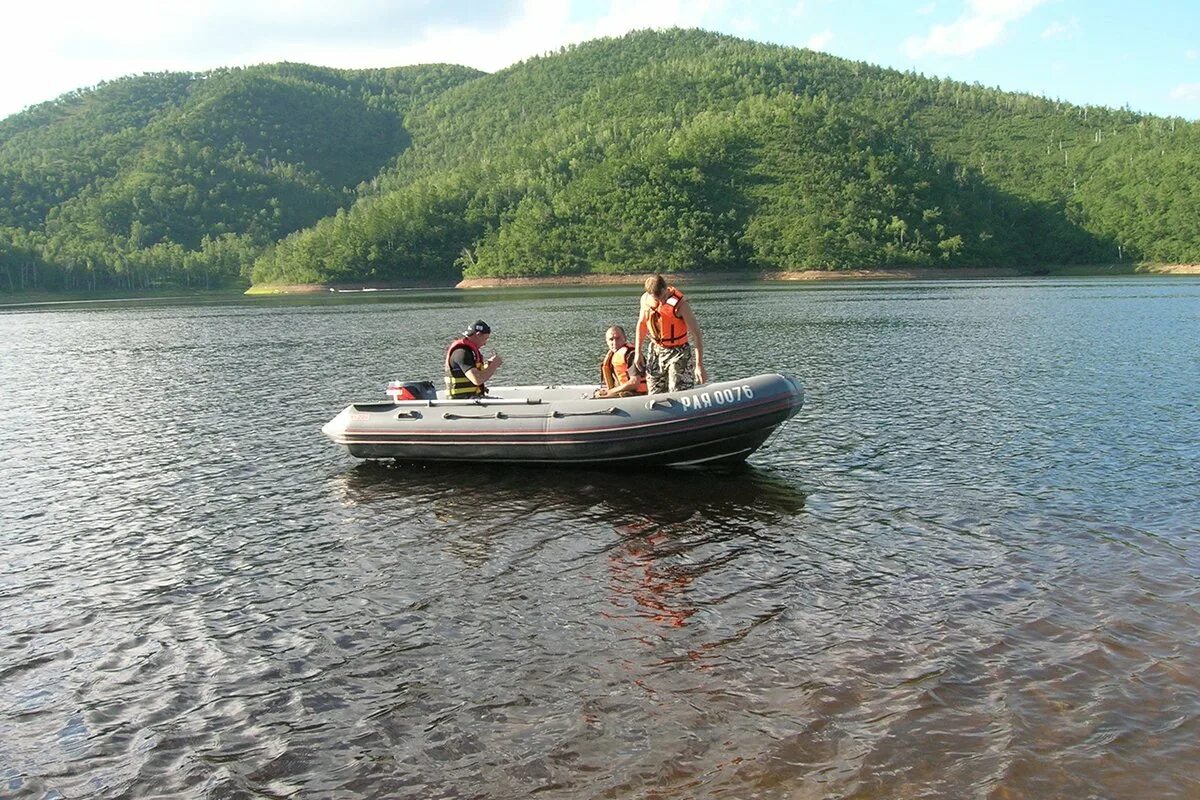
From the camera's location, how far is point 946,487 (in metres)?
12.0

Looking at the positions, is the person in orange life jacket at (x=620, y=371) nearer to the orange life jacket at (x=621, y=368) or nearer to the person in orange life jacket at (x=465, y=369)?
the orange life jacket at (x=621, y=368)

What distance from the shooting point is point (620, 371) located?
13.8 meters

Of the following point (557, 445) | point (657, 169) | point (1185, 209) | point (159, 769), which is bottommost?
point (159, 769)

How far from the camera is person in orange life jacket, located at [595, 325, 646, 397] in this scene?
1357cm

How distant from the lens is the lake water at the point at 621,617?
579 centimetres

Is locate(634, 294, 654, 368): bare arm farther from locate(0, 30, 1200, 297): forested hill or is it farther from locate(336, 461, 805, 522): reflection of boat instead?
locate(0, 30, 1200, 297): forested hill

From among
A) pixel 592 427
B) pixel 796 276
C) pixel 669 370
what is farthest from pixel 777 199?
pixel 592 427

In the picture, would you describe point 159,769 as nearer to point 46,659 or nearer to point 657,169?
point 46,659

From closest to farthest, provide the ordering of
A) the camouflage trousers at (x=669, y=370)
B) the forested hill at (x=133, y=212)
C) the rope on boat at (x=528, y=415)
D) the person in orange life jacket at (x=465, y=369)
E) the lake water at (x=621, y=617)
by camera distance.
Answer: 1. the lake water at (x=621, y=617)
2. the rope on boat at (x=528, y=415)
3. the camouflage trousers at (x=669, y=370)
4. the person in orange life jacket at (x=465, y=369)
5. the forested hill at (x=133, y=212)

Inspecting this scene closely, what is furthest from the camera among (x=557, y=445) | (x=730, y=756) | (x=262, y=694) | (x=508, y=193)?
(x=508, y=193)

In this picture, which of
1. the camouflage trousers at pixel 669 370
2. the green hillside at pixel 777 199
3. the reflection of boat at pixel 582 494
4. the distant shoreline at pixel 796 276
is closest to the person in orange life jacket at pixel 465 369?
the reflection of boat at pixel 582 494

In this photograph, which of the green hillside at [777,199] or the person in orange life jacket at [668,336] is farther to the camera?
the green hillside at [777,199]

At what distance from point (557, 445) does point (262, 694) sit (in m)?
6.58

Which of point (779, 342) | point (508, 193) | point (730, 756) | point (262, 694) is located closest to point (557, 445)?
point (262, 694)
